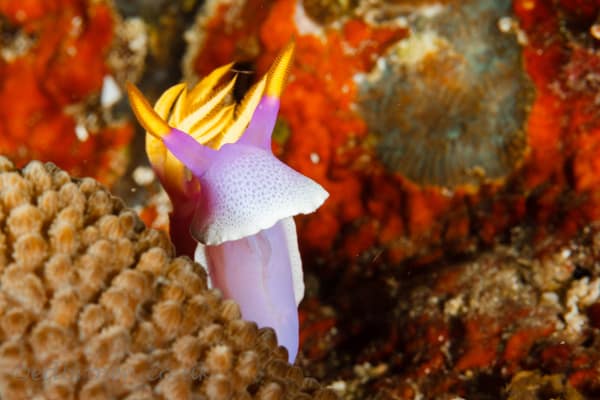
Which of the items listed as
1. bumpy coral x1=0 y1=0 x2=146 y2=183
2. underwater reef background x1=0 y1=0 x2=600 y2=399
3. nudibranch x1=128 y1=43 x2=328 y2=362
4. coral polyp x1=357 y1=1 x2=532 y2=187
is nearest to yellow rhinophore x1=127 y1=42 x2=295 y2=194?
nudibranch x1=128 y1=43 x2=328 y2=362

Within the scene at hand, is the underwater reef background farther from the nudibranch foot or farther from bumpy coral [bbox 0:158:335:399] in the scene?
bumpy coral [bbox 0:158:335:399]

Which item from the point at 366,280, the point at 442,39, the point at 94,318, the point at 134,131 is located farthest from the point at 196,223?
the point at 134,131

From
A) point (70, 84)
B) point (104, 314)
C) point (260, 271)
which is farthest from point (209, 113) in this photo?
point (70, 84)

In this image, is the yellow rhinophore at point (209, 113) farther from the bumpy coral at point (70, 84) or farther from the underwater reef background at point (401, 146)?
the bumpy coral at point (70, 84)

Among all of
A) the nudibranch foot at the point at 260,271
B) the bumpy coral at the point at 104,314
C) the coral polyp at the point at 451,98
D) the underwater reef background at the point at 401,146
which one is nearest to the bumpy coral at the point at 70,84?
the underwater reef background at the point at 401,146

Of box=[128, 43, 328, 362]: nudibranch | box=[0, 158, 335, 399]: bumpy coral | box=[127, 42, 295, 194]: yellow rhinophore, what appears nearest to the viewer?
box=[0, 158, 335, 399]: bumpy coral

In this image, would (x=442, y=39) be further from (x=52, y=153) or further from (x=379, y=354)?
(x=52, y=153)
